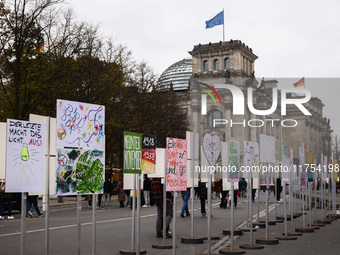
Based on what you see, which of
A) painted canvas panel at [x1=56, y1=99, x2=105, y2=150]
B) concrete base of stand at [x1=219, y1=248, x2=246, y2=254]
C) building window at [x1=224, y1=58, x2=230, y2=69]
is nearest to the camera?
painted canvas panel at [x1=56, y1=99, x2=105, y2=150]

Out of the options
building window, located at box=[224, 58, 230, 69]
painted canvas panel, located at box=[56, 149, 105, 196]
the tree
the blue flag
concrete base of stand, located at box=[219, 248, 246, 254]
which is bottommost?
concrete base of stand, located at box=[219, 248, 246, 254]

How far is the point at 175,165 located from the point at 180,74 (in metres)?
112

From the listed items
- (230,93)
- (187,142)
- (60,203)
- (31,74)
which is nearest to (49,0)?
(31,74)

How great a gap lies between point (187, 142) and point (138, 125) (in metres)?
30.8

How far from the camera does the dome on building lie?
4838 inches

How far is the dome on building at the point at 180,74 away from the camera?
4838 inches

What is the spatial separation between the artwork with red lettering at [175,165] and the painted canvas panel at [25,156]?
389 cm

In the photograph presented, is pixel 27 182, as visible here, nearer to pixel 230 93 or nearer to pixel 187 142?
pixel 187 142

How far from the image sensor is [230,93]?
104m

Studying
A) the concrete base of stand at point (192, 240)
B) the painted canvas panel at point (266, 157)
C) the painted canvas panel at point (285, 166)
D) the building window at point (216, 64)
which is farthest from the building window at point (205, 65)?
the concrete base of stand at point (192, 240)

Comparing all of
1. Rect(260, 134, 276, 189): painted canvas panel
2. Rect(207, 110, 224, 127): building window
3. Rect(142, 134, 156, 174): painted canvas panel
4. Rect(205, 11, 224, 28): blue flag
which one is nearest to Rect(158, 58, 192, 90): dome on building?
Rect(207, 110, 224, 127): building window

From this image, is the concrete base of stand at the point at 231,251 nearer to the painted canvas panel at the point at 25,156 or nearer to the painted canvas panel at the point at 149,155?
the painted canvas panel at the point at 149,155

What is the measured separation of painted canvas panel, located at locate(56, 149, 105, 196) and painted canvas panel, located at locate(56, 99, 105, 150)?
0.16 metres

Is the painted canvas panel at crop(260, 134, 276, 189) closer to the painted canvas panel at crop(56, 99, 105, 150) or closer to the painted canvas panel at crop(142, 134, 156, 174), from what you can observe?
the painted canvas panel at crop(142, 134, 156, 174)
